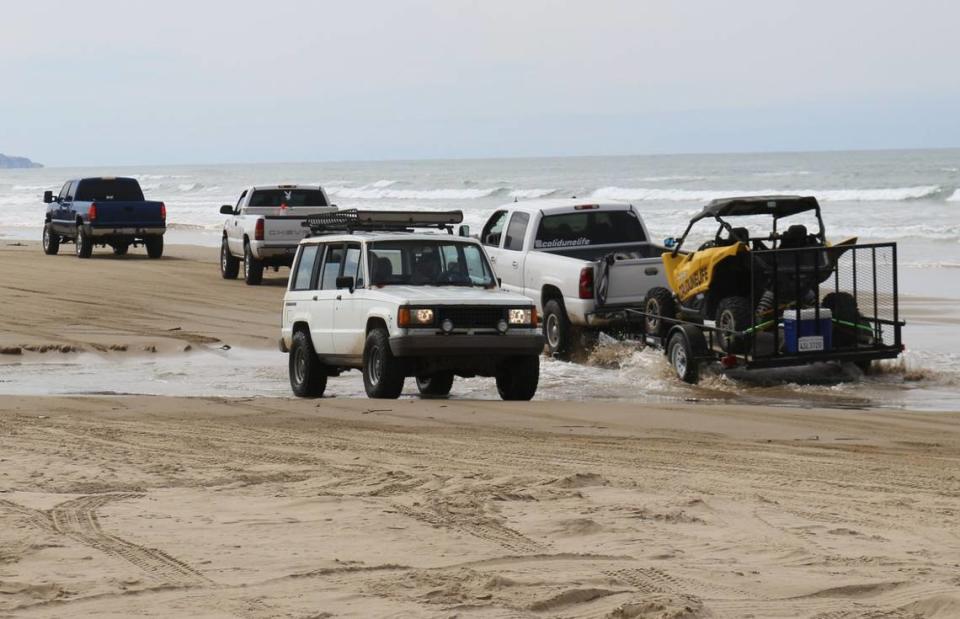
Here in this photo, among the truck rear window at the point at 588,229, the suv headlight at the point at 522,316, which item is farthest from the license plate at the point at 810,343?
the truck rear window at the point at 588,229

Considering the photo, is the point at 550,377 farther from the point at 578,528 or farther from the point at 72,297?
the point at 72,297

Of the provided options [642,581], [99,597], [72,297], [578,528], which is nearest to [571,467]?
[578,528]

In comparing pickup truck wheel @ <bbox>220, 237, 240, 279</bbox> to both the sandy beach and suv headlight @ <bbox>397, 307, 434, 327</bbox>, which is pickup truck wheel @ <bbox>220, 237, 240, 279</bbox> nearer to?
the sandy beach

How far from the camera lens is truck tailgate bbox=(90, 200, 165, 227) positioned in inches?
1347

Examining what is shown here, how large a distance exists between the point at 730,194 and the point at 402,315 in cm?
7405

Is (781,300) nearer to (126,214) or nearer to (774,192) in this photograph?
(126,214)

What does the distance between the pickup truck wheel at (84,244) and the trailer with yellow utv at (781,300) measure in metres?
21.9

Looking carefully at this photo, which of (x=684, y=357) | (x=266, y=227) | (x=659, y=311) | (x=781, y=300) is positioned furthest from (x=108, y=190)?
(x=781, y=300)

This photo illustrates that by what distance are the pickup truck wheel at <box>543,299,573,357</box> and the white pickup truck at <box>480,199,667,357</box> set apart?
12 mm

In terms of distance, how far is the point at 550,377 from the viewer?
52.5 feet

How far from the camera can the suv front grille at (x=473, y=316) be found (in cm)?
1312

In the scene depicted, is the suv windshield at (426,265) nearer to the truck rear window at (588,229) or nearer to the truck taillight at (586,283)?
the truck taillight at (586,283)

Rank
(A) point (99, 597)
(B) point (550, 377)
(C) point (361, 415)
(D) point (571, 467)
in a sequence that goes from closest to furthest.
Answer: (A) point (99, 597) → (D) point (571, 467) → (C) point (361, 415) → (B) point (550, 377)

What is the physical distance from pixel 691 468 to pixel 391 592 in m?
3.67
